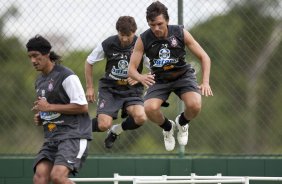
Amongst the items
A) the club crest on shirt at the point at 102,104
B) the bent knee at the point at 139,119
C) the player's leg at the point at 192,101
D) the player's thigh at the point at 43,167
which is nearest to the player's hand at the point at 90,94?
the club crest on shirt at the point at 102,104

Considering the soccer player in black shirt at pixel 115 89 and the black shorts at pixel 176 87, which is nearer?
the black shorts at pixel 176 87

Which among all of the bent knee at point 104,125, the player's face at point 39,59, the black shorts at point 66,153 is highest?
the player's face at point 39,59

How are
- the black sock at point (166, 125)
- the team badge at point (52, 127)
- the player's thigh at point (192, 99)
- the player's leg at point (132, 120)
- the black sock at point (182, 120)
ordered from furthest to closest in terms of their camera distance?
the player's leg at point (132, 120), the black sock at point (166, 125), the black sock at point (182, 120), the player's thigh at point (192, 99), the team badge at point (52, 127)

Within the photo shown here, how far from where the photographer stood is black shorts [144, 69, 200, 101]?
9.70 m

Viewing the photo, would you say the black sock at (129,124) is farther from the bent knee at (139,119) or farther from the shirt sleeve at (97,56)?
the shirt sleeve at (97,56)

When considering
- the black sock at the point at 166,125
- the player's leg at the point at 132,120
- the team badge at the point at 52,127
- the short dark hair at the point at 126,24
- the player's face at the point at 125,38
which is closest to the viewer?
the team badge at the point at 52,127

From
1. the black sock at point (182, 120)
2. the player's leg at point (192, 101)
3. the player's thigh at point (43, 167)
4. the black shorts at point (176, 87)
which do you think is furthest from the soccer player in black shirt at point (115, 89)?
the player's thigh at point (43, 167)

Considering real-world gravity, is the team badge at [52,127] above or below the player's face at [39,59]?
below

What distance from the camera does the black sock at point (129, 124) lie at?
10820mm

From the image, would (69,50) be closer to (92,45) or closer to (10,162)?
(92,45)

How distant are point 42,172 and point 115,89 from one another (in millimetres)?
2882

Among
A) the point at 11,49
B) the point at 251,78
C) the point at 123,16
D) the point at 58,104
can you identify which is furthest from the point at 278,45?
the point at 58,104

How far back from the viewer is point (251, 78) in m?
11.6

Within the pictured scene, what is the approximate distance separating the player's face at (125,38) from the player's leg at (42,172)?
2667mm
